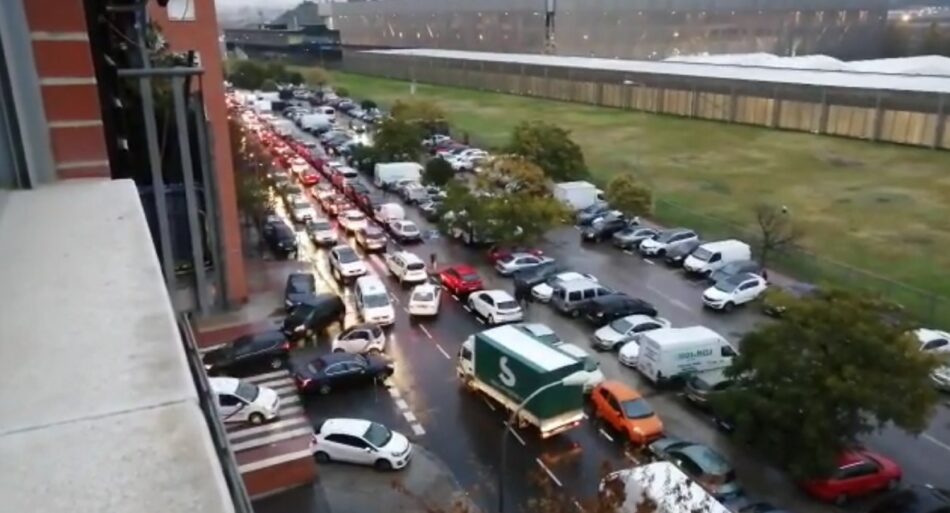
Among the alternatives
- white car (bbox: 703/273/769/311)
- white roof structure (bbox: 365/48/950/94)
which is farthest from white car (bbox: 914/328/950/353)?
white roof structure (bbox: 365/48/950/94)

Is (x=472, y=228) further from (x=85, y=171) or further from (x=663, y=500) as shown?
(x=85, y=171)

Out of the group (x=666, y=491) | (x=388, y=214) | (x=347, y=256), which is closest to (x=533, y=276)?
(x=347, y=256)

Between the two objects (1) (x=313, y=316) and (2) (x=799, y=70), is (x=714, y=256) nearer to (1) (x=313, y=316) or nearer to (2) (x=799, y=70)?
(1) (x=313, y=316)

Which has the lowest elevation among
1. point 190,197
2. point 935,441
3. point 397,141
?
point 935,441

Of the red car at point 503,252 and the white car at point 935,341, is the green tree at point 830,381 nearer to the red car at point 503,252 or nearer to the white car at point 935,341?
the white car at point 935,341

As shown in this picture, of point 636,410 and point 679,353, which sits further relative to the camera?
point 679,353

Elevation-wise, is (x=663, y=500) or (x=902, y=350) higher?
(x=902, y=350)

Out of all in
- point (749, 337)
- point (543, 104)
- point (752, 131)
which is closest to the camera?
point (749, 337)

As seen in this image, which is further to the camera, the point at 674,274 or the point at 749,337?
the point at 674,274

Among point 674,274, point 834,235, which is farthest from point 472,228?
point 834,235
